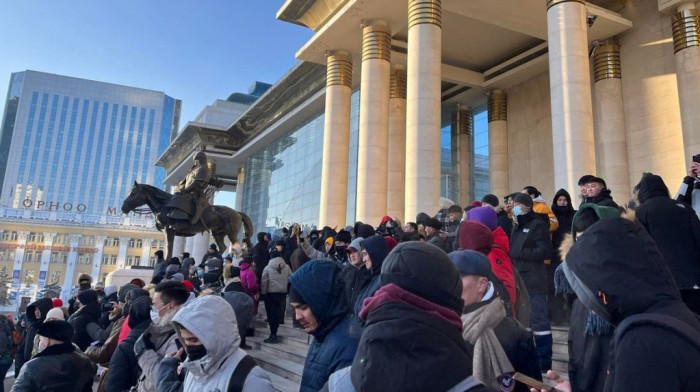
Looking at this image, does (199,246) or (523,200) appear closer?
(523,200)

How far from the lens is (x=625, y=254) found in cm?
155

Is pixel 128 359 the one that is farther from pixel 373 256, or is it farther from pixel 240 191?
pixel 240 191

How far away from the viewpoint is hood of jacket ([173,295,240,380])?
215 centimetres

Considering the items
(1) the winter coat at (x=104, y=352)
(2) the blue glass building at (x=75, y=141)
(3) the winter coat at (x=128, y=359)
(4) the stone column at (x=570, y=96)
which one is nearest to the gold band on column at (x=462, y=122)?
(4) the stone column at (x=570, y=96)

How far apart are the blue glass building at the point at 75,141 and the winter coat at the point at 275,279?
9692cm

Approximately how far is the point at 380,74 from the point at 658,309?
45.2 feet

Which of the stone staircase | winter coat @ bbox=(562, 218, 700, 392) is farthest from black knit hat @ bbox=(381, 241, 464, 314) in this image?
the stone staircase

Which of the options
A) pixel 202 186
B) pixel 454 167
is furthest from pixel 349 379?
pixel 454 167

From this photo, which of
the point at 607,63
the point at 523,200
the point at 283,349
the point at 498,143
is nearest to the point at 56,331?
the point at 283,349

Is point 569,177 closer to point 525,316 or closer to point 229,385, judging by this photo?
point 525,316

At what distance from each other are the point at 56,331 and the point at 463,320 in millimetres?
3056

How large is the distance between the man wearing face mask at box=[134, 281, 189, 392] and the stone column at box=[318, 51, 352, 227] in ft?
39.0

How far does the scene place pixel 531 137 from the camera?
17.9 m

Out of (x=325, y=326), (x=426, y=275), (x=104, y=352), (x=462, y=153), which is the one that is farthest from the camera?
(x=462, y=153)
